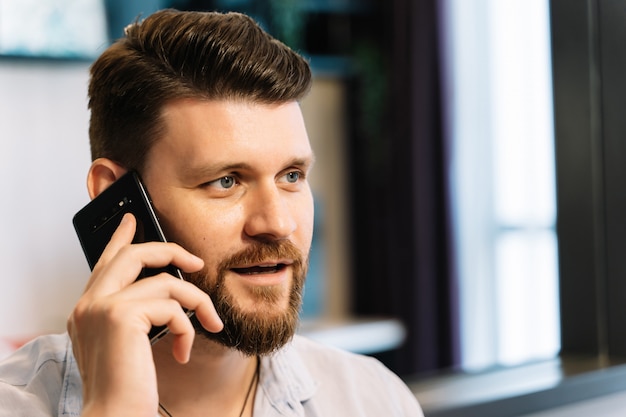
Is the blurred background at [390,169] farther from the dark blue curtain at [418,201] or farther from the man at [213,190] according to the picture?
the man at [213,190]

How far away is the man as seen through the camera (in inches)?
42.7

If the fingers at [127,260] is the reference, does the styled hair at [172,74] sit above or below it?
above

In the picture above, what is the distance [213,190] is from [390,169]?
2.87 meters

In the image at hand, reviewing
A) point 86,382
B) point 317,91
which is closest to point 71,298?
point 317,91

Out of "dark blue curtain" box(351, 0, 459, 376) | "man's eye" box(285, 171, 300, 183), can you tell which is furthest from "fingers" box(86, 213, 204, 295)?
"dark blue curtain" box(351, 0, 459, 376)

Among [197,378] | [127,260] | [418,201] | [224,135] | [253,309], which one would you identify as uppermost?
[224,135]

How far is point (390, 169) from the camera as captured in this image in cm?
392

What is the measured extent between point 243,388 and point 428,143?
2702mm

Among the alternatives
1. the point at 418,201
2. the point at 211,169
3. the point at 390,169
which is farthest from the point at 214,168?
the point at 390,169

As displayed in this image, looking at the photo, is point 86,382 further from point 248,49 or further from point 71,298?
point 71,298

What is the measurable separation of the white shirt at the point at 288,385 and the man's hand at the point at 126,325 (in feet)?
0.67

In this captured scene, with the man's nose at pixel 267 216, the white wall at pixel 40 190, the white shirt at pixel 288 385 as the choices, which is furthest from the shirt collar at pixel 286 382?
the white wall at pixel 40 190

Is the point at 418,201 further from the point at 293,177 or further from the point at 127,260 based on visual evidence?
the point at 127,260

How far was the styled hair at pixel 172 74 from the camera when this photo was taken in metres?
1.13
